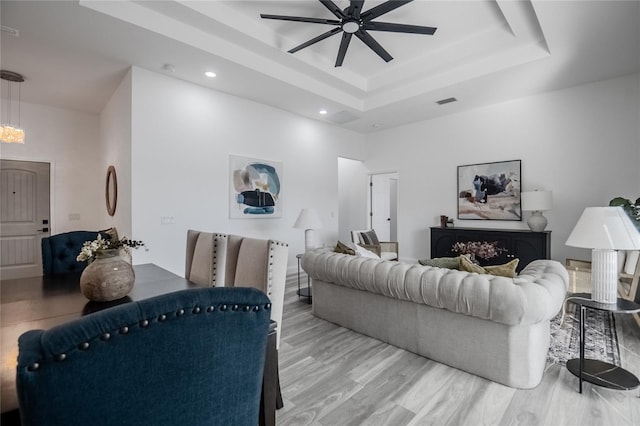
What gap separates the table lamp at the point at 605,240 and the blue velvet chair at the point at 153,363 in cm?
227

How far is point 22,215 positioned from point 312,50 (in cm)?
531

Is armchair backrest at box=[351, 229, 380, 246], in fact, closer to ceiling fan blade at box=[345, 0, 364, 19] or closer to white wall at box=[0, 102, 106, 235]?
ceiling fan blade at box=[345, 0, 364, 19]

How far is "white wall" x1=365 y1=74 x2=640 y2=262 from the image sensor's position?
432 centimetres

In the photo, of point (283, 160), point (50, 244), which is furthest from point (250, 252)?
point (283, 160)

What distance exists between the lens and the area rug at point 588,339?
256 cm

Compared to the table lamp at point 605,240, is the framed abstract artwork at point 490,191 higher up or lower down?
higher up

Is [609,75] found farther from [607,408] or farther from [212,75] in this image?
[212,75]

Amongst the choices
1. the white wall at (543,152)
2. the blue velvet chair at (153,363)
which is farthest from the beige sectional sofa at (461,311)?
the white wall at (543,152)

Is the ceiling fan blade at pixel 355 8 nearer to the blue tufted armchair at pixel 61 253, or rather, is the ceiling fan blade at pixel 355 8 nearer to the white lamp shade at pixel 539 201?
the blue tufted armchair at pixel 61 253

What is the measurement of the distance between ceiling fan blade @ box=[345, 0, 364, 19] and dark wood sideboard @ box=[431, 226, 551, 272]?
397cm

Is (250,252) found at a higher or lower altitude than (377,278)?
higher

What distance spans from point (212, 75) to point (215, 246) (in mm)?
2958

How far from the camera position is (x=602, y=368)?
7.30ft

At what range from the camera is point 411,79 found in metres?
4.80
